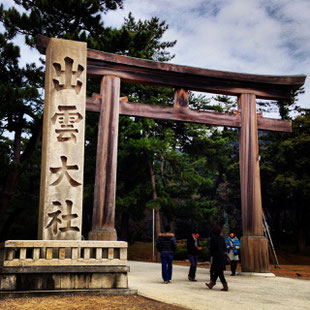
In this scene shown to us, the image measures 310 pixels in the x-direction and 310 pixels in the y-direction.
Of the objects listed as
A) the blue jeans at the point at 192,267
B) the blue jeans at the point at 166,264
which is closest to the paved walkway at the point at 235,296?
the blue jeans at the point at 166,264

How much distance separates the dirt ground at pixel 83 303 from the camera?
5.74 m

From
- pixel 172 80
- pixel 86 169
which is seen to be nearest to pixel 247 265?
pixel 172 80

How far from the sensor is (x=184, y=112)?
13.0 meters

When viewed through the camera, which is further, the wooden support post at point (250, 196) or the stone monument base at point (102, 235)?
the wooden support post at point (250, 196)

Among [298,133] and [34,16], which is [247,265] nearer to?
[34,16]

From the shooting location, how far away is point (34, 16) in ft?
61.6

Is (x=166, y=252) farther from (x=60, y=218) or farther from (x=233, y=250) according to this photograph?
(x=233, y=250)

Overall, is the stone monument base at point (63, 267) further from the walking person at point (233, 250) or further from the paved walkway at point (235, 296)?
the walking person at point (233, 250)

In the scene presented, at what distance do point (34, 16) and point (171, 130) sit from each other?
391 inches

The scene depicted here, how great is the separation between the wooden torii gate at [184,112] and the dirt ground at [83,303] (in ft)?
15.5

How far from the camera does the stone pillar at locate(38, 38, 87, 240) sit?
7.79m

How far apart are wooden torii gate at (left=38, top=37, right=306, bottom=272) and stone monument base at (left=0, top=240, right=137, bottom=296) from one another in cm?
406

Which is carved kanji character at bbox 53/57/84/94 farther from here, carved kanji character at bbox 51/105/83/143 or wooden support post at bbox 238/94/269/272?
wooden support post at bbox 238/94/269/272

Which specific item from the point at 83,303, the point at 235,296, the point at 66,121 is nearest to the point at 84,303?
the point at 83,303
